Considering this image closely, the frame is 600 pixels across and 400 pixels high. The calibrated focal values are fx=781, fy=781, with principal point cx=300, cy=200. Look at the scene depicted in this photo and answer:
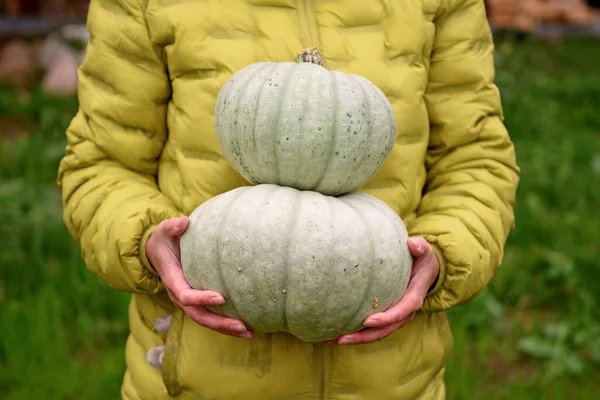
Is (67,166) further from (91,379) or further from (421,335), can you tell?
(91,379)

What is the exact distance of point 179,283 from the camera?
1.54 m

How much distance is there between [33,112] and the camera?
611cm

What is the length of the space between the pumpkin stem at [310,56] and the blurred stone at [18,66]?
5834 mm

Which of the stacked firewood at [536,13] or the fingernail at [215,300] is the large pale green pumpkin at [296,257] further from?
the stacked firewood at [536,13]

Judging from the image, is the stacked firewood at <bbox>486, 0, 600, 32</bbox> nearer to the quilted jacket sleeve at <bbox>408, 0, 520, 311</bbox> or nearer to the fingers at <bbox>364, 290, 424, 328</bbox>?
the quilted jacket sleeve at <bbox>408, 0, 520, 311</bbox>

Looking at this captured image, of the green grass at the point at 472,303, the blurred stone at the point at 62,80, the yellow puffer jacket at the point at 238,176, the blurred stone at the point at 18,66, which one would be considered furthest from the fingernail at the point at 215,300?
the blurred stone at the point at 18,66

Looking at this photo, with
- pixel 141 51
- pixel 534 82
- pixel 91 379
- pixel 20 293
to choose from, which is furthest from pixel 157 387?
pixel 534 82

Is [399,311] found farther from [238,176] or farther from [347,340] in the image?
[238,176]

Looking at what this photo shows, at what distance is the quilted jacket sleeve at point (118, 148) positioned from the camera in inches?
66.6

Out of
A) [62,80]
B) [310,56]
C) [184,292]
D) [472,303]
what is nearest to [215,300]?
[184,292]

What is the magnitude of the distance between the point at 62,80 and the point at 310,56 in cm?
564

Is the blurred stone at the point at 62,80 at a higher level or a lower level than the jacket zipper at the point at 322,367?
lower

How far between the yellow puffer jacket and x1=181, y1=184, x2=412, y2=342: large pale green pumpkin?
21cm

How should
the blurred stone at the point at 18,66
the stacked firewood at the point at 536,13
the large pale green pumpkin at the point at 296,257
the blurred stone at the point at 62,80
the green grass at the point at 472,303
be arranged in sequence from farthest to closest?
the stacked firewood at the point at 536,13, the blurred stone at the point at 18,66, the blurred stone at the point at 62,80, the green grass at the point at 472,303, the large pale green pumpkin at the point at 296,257
